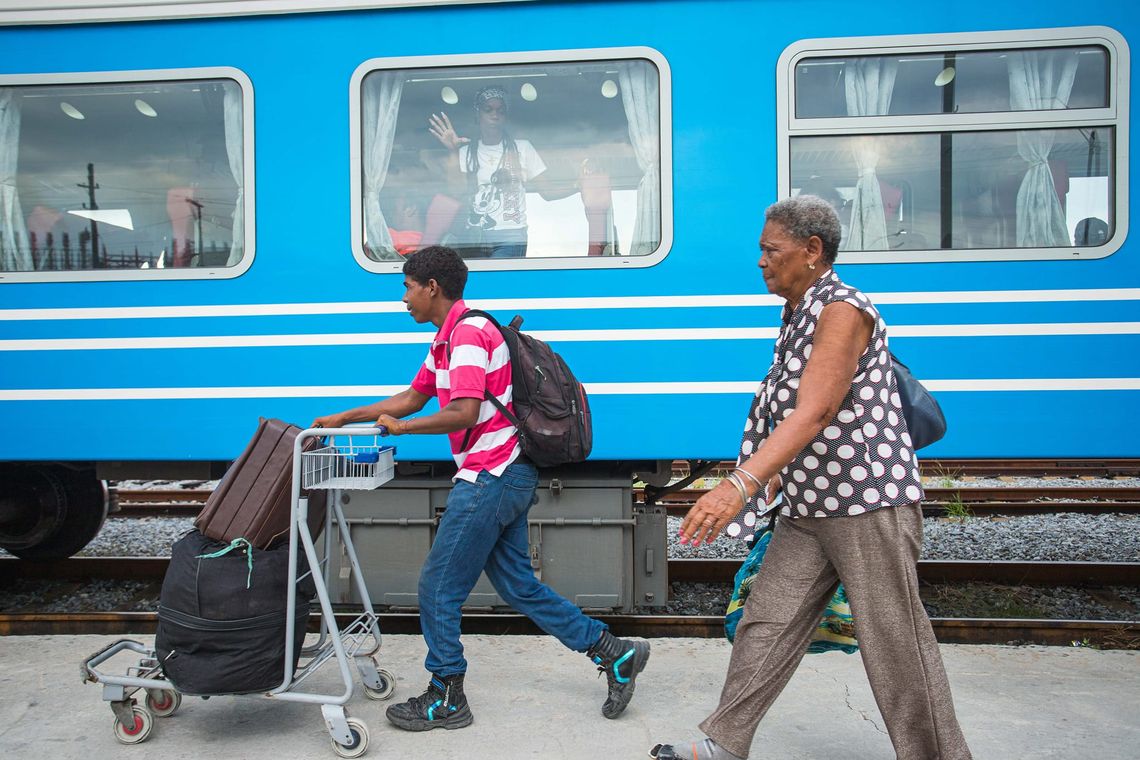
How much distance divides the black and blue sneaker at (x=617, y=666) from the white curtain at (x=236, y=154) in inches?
94.7

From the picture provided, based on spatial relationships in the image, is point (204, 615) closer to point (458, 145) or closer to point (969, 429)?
point (458, 145)

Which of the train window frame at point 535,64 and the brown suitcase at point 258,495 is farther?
the train window frame at point 535,64

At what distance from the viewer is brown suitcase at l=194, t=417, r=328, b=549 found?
324 cm

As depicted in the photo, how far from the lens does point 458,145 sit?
4.23 meters

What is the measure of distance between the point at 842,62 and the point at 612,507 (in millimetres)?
2236

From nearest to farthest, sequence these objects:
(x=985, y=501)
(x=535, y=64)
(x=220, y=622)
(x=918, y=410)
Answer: (x=918, y=410) → (x=220, y=622) → (x=535, y=64) → (x=985, y=501)

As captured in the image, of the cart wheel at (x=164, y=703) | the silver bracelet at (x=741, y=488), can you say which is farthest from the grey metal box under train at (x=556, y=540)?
the silver bracelet at (x=741, y=488)

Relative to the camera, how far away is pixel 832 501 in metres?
2.62

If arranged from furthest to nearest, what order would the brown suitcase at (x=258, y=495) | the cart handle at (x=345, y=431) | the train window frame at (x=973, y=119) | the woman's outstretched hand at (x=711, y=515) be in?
the train window frame at (x=973, y=119) < the brown suitcase at (x=258, y=495) < the cart handle at (x=345, y=431) < the woman's outstretched hand at (x=711, y=515)

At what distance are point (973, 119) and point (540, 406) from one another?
232 cm

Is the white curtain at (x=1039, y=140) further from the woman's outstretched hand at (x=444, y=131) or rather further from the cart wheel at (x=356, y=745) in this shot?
the cart wheel at (x=356, y=745)

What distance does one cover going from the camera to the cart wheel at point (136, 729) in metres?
3.28

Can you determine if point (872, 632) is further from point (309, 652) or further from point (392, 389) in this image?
point (392, 389)

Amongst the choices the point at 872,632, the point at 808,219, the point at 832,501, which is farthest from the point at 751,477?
the point at 808,219
